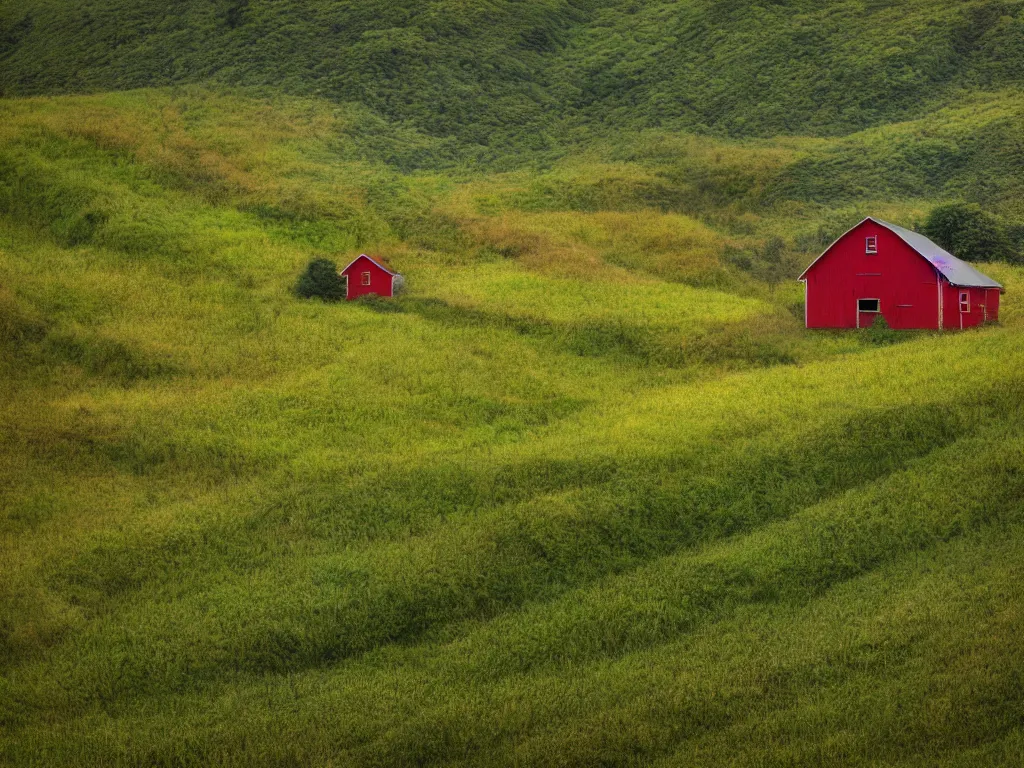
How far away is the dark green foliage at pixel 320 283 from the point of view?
53875 mm

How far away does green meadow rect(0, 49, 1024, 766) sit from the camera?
17.7m

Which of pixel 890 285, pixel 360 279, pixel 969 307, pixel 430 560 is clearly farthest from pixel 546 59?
pixel 430 560

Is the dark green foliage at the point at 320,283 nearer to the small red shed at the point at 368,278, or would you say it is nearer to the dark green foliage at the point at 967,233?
the small red shed at the point at 368,278

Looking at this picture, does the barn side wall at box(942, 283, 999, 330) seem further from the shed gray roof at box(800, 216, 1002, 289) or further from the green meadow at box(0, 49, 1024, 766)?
the green meadow at box(0, 49, 1024, 766)

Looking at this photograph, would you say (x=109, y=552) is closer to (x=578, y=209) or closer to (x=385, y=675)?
(x=385, y=675)

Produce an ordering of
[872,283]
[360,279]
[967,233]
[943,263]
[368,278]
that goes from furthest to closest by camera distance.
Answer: [967,233], [360,279], [368,278], [872,283], [943,263]

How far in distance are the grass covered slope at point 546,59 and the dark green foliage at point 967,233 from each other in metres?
34.8

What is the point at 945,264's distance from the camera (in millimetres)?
46844

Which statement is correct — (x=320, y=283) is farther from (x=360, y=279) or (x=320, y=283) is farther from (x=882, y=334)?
(x=882, y=334)

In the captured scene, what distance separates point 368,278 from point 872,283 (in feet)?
84.9

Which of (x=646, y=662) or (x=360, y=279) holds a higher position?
(x=360, y=279)

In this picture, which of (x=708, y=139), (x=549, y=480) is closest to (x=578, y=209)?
(x=708, y=139)

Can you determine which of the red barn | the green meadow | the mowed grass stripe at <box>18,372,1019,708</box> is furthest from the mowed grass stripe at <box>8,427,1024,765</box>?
the red barn

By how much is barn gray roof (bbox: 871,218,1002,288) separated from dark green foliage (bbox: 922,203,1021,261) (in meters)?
12.2
